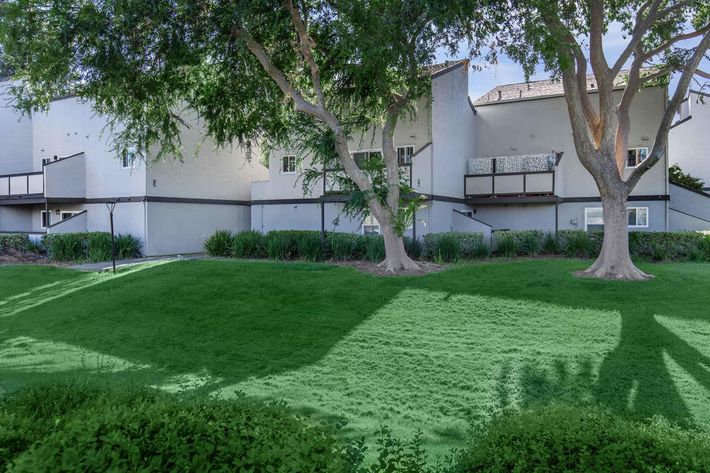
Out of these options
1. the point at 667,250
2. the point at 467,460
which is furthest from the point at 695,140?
the point at 467,460

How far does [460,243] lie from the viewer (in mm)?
17672

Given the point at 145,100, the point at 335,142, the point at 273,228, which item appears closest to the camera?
the point at 335,142

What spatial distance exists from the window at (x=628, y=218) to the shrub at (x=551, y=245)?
375cm

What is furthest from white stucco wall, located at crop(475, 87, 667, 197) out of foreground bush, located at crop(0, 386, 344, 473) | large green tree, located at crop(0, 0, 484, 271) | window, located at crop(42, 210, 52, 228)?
foreground bush, located at crop(0, 386, 344, 473)

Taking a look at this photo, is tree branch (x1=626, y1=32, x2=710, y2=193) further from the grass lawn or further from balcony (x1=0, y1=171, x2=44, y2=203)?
balcony (x1=0, y1=171, x2=44, y2=203)

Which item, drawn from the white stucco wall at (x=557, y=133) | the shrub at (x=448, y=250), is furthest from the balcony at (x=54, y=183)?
the white stucco wall at (x=557, y=133)

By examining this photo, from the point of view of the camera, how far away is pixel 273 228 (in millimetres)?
23969

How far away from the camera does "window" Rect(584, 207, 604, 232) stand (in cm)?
2292

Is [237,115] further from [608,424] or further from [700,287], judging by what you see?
[608,424]

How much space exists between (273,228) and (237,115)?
7.86 metres

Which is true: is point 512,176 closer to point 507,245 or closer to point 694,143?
point 507,245

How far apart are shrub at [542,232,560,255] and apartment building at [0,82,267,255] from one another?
1327cm

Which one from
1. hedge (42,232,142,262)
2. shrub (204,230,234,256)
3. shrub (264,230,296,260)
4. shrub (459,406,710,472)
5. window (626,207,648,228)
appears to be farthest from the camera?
window (626,207,648,228)

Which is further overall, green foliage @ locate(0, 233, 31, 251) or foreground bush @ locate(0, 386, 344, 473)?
green foliage @ locate(0, 233, 31, 251)
